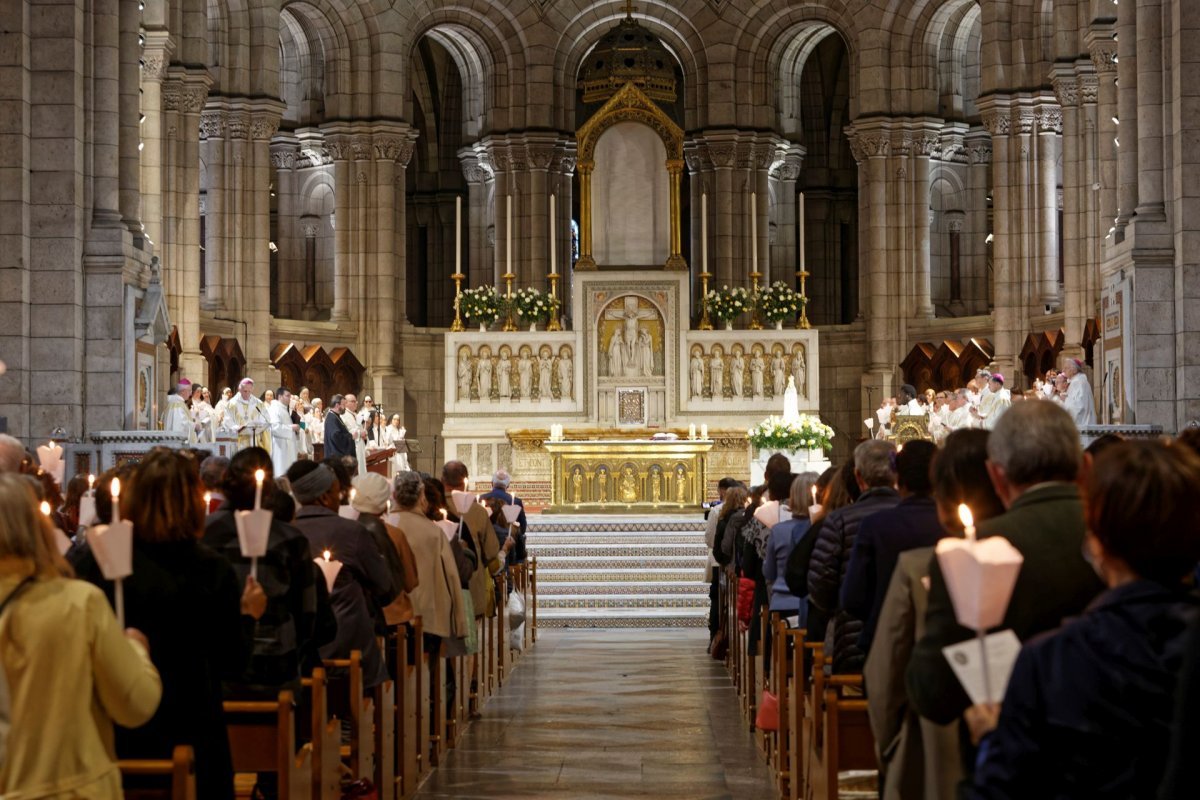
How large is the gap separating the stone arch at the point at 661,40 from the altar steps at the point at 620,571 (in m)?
12.2

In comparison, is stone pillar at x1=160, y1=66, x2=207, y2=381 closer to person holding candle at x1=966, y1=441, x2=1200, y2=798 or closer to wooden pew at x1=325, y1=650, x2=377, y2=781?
wooden pew at x1=325, y1=650, x2=377, y2=781

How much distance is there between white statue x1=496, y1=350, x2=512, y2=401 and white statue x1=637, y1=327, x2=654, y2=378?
2.10m

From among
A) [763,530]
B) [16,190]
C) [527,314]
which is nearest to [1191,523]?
[763,530]

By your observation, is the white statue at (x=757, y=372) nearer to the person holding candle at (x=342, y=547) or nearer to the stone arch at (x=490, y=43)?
the stone arch at (x=490, y=43)

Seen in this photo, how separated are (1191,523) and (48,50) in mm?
16004

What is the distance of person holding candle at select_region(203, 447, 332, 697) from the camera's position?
19.9ft

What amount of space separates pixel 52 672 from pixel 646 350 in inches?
914

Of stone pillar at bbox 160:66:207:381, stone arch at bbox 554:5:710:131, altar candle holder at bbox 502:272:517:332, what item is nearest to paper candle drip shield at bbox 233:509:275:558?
stone pillar at bbox 160:66:207:381

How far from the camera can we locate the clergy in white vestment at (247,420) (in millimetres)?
20859

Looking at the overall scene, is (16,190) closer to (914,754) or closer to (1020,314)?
(914,754)

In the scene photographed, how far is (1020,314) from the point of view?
1081 inches

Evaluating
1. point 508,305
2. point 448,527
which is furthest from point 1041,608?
point 508,305

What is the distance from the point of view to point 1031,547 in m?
3.83

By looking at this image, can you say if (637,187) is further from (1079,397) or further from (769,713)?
(769,713)
